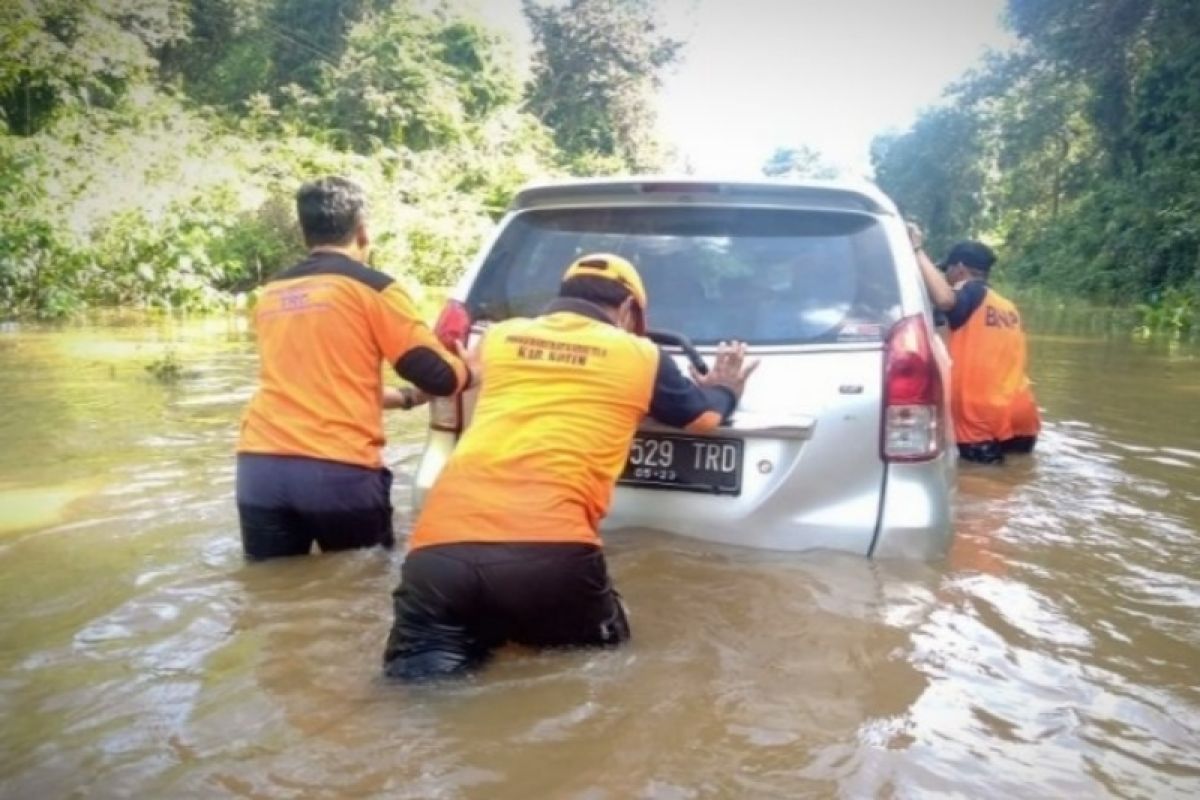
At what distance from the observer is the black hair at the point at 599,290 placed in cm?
316

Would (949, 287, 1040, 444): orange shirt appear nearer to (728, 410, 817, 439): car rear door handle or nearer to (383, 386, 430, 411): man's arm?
(728, 410, 817, 439): car rear door handle

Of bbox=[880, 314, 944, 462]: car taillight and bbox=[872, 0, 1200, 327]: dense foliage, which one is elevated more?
bbox=[872, 0, 1200, 327]: dense foliage

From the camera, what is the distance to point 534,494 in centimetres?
292

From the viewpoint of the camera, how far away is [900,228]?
3.67 meters

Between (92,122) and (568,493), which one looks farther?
(92,122)

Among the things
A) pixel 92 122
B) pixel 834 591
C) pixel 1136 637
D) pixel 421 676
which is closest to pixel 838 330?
pixel 834 591

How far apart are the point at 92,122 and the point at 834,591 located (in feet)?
74.7

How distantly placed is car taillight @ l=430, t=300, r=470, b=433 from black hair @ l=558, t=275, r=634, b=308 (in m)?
0.82

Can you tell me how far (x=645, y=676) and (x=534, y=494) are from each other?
0.62m

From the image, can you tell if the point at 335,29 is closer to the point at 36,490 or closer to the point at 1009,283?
the point at 1009,283

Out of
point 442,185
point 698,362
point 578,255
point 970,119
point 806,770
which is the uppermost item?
point 970,119

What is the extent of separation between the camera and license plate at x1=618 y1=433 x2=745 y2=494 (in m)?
3.51

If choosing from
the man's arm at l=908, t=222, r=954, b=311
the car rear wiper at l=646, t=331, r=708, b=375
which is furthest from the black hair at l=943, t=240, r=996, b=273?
the car rear wiper at l=646, t=331, r=708, b=375

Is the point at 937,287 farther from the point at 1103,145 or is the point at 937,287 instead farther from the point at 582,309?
the point at 1103,145
